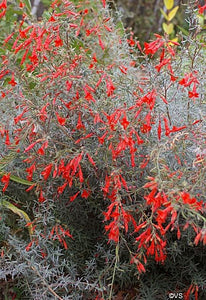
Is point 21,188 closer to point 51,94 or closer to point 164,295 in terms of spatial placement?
point 51,94

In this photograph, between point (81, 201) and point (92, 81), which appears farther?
point (81, 201)

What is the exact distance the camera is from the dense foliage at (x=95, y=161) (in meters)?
1.99

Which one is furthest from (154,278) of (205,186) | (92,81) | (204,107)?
(92,81)

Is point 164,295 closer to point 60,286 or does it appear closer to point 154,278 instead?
point 154,278

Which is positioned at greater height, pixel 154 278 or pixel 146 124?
pixel 146 124

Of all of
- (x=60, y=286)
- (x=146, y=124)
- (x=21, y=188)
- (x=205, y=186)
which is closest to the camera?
(x=205, y=186)

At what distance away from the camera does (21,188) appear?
2600mm

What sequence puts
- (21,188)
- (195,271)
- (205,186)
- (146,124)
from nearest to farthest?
(205,186) → (146,124) → (195,271) → (21,188)

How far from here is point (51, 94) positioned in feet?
7.06

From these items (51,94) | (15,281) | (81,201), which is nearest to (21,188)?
(81,201)

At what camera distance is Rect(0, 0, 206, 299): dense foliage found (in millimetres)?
1993

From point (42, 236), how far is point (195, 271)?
2.69 feet

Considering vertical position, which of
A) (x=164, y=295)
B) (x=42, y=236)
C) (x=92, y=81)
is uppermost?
(x=92, y=81)

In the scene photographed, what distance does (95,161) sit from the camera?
2174mm
